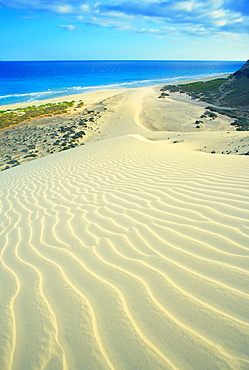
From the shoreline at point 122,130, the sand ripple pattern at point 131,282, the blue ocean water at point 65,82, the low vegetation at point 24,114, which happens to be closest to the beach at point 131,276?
the sand ripple pattern at point 131,282

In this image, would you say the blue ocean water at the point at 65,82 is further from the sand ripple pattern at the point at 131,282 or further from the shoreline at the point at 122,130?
the sand ripple pattern at the point at 131,282

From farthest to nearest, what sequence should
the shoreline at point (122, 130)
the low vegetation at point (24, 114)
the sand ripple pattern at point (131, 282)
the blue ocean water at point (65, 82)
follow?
1. the blue ocean water at point (65, 82)
2. the low vegetation at point (24, 114)
3. the shoreline at point (122, 130)
4. the sand ripple pattern at point (131, 282)

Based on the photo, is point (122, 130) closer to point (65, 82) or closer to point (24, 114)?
point (24, 114)

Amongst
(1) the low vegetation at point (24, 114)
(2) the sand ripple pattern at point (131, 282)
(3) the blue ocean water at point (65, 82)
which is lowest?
(2) the sand ripple pattern at point (131, 282)

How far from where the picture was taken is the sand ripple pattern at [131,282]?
137 centimetres

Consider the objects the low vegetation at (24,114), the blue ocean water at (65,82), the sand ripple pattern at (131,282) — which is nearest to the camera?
the sand ripple pattern at (131,282)

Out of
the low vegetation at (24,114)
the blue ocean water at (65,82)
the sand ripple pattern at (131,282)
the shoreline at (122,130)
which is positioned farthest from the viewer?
the blue ocean water at (65,82)

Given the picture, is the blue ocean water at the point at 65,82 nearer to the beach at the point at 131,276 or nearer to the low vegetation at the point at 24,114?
the low vegetation at the point at 24,114

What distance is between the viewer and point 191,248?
2.15 meters

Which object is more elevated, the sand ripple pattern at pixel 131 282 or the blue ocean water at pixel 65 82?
the blue ocean water at pixel 65 82

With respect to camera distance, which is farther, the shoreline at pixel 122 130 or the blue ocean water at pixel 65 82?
the blue ocean water at pixel 65 82

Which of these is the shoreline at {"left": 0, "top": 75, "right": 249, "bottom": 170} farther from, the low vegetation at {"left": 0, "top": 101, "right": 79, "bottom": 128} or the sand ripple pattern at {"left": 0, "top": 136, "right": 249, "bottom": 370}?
the sand ripple pattern at {"left": 0, "top": 136, "right": 249, "bottom": 370}

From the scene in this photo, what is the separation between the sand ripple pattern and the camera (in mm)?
1371

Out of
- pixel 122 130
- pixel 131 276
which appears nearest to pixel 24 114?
pixel 122 130
